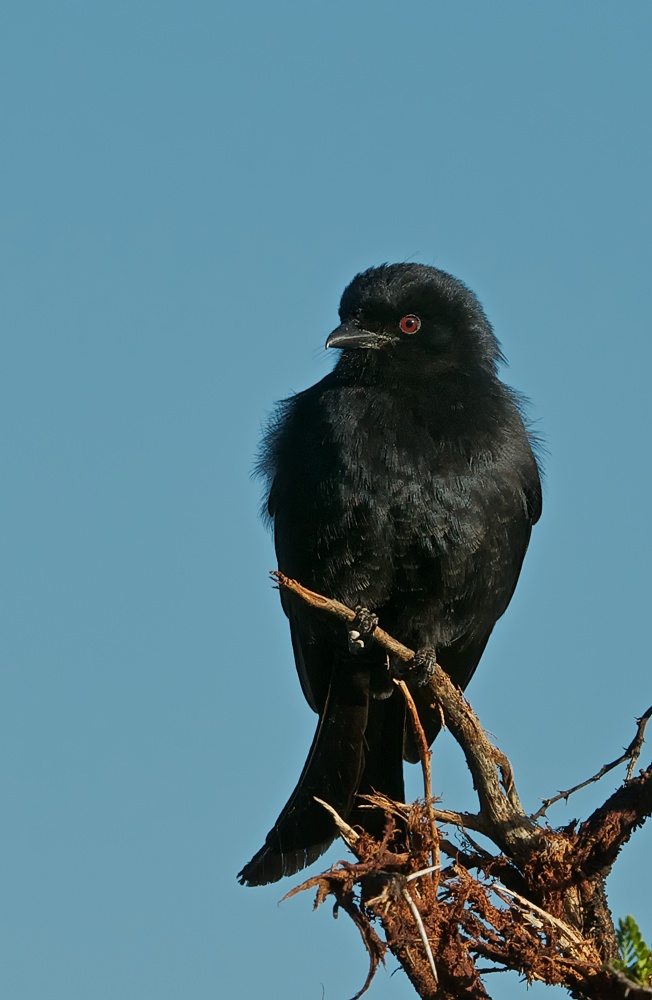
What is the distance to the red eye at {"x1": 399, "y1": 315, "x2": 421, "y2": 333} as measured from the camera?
754 cm

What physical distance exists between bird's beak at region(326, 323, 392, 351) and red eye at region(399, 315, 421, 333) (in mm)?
126

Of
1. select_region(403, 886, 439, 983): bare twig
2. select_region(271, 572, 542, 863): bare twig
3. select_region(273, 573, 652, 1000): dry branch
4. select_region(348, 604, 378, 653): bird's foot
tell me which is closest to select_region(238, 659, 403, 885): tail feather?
select_region(348, 604, 378, 653): bird's foot

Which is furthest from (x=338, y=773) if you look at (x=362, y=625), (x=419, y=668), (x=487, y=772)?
(x=487, y=772)

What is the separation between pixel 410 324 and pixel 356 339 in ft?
1.18

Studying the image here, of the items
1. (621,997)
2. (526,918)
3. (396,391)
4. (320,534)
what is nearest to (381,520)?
(320,534)

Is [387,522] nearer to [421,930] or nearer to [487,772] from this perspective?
[487,772]


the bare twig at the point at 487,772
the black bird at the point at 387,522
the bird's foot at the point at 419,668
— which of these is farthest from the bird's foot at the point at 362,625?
the bare twig at the point at 487,772

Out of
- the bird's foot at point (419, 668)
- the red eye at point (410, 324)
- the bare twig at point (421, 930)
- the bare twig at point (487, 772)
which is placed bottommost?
the bare twig at point (421, 930)

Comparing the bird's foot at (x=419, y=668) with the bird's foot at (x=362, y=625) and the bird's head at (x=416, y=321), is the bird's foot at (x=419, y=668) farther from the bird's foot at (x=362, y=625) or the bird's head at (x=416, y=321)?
the bird's head at (x=416, y=321)

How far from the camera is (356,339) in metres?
7.43

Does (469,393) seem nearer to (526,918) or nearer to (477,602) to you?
(477,602)

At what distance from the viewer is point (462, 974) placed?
4.19 metres

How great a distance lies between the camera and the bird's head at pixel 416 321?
744cm

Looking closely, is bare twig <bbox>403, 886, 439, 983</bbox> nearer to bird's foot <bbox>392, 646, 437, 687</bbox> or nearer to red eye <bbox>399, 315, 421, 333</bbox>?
bird's foot <bbox>392, 646, 437, 687</bbox>
